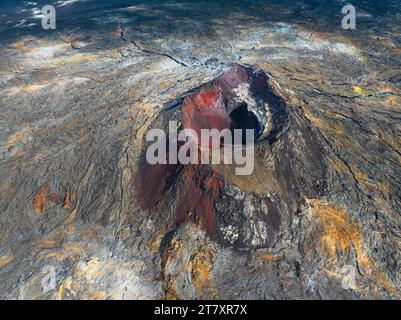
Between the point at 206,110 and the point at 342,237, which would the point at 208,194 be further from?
the point at 206,110

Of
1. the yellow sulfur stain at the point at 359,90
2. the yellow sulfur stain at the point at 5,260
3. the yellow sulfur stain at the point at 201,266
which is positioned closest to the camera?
the yellow sulfur stain at the point at 201,266

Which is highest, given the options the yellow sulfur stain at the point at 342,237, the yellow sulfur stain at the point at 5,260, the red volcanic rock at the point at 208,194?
the red volcanic rock at the point at 208,194

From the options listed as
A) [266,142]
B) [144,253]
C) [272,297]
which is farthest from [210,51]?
[272,297]

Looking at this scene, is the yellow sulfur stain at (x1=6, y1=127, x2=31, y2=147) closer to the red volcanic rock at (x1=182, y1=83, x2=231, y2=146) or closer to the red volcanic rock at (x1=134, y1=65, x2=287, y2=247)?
the red volcanic rock at (x1=134, y1=65, x2=287, y2=247)

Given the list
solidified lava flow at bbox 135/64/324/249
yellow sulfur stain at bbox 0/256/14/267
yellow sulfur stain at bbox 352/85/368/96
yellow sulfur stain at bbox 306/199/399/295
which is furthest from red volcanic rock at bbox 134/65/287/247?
yellow sulfur stain at bbox 352/85/368/96

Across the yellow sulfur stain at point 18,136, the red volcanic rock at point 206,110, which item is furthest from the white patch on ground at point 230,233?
the yellow sulfur stain at point 18,136

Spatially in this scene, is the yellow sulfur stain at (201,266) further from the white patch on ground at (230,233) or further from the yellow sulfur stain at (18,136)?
the yellow sulfur stain at (18,136)

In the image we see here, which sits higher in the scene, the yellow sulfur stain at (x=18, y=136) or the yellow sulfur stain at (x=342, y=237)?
the yellow sulfur stain at (x=18, y=136)
